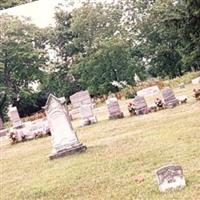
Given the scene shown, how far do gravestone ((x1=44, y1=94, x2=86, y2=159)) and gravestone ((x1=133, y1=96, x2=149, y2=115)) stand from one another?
6015mm

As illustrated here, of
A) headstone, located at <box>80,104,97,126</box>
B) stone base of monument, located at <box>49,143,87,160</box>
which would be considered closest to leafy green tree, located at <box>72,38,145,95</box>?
headstone, located at <box>80,104,97,126</box>

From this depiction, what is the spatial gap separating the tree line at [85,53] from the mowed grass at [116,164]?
100 ft

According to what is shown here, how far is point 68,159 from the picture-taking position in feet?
40.9

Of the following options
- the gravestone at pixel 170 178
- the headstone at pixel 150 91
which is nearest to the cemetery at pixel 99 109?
the gravestone at pixel 170 178

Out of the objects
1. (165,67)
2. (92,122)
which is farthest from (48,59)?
(92,122)

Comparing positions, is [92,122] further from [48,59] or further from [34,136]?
[48,59]

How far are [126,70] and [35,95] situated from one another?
8244mm

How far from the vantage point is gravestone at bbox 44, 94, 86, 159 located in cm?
1318

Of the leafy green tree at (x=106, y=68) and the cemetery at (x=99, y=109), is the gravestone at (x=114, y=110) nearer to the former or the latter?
the cemetery at (x=99, y=109)

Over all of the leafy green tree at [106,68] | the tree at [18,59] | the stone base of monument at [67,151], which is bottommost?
the stone base of monument at [67,151]

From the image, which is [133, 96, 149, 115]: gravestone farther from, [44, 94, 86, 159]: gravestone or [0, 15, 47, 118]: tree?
[0, 15, 47, 118]: tree

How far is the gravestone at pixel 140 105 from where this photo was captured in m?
19.4


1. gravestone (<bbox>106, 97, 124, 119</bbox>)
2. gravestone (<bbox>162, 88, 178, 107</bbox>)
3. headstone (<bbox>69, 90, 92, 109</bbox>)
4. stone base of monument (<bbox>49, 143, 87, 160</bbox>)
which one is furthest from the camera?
headstone (<bbox>69, 90, 92, 109</bbox>)

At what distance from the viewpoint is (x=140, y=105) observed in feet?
64.0
